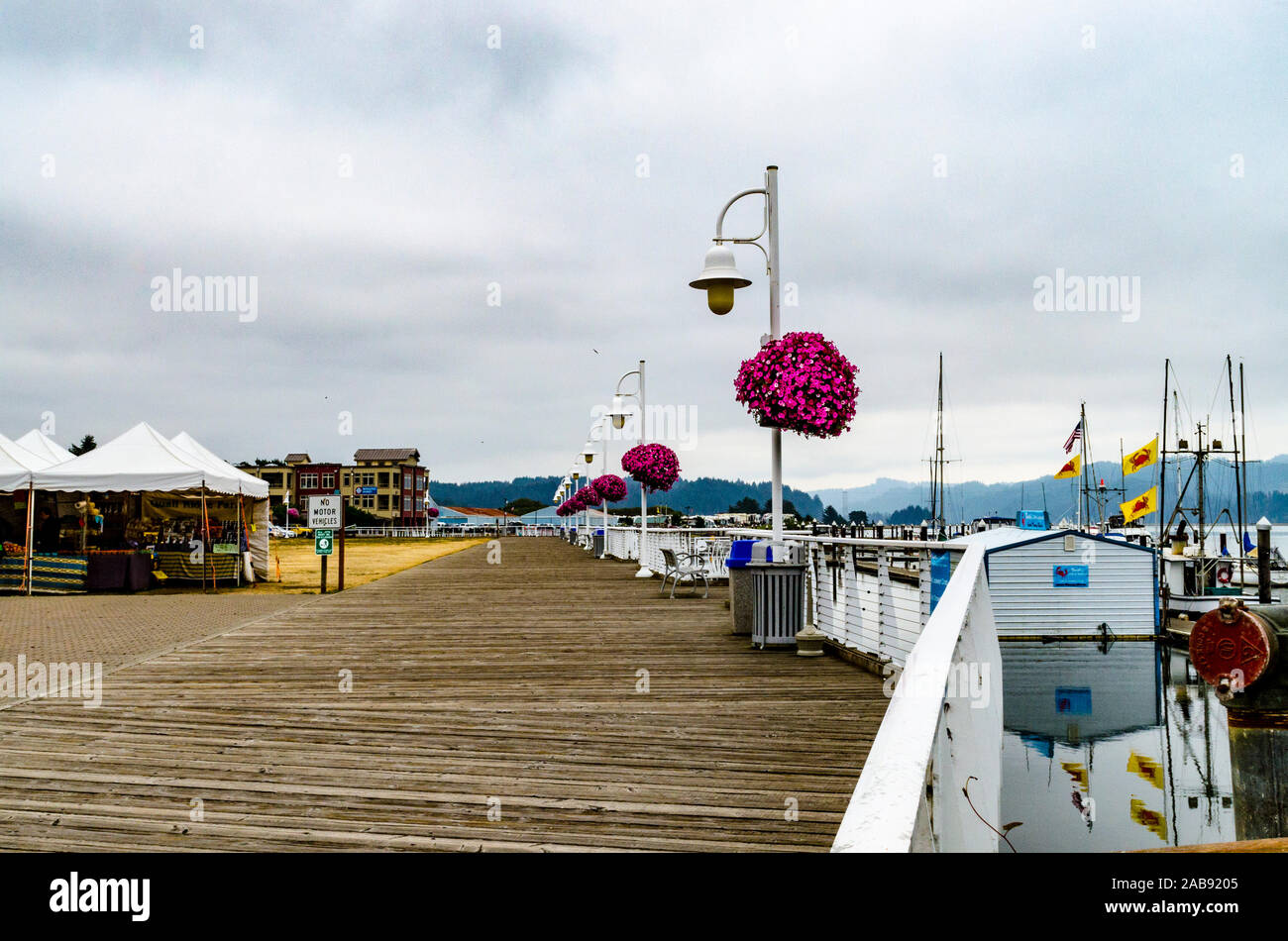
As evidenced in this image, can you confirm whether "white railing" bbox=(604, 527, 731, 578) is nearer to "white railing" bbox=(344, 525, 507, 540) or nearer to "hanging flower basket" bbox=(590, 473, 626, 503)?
"hanging flower basket" bbox=(590, 473, 626, 503)

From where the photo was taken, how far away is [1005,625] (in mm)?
31812

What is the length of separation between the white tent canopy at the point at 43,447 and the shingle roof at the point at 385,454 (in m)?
104

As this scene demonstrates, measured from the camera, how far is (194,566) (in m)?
21.5

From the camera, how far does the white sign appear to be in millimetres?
17844

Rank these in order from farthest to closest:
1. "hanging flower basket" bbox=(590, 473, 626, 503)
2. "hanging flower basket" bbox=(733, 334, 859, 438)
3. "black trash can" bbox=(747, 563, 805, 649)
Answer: "hanging flower basket" bbox=(590, 473, 626, 503) → "black trash can" bbox=(747, 563, 805, 649) → "hanging flower basket" bbox=(733, 334, 859, 438)

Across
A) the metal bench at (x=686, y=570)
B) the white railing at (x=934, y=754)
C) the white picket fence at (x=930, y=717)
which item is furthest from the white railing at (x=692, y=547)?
the white railing at (x=934, y=754)

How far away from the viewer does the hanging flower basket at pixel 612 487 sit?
32688mm

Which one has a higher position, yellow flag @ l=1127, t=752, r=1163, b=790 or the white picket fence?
the white picket fence

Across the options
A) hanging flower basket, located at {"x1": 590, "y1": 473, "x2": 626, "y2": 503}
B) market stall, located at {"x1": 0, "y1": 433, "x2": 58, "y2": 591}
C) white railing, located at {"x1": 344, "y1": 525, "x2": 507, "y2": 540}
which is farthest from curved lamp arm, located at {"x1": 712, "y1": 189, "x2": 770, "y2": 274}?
white railing, located at {"x1": 344, "y1": 525, "x2": 507, "y2": 540}

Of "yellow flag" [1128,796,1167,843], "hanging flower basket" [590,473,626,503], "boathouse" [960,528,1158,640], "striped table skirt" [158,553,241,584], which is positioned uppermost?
"hanging flower basket" [590,473,626,503]

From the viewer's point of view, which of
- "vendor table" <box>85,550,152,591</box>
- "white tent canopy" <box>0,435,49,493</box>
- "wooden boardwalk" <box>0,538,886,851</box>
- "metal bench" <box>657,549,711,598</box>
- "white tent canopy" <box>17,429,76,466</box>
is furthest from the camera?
"white tent canopy" <box>17,429,76,466</box>

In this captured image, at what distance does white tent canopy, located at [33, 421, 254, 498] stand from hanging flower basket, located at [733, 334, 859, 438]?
14.4 meters
